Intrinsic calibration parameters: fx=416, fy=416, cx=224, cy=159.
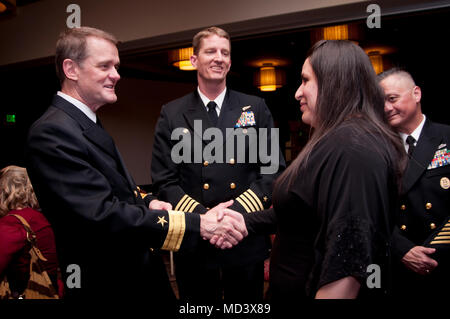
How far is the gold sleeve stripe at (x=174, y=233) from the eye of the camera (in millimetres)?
1649

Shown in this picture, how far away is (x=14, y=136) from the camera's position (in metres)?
6.91

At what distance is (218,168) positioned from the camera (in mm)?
2109

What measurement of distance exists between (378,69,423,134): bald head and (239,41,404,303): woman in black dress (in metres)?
0.95

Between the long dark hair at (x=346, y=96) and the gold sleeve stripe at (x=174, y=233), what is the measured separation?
563mm

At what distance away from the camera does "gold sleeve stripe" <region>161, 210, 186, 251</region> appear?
1.65 metres

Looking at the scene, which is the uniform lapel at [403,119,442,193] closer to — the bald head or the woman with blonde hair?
the bald head

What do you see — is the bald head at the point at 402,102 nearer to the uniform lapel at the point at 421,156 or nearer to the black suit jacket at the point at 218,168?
the uniform lapel at the point at 421,156

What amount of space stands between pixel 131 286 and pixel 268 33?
101 inches

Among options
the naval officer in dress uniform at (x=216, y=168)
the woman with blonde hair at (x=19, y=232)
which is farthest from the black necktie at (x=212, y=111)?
the woman with blonde hair at (x=19, y=232)

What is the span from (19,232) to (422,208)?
82.3 inches

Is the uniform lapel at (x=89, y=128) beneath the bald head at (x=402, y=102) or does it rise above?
beneath

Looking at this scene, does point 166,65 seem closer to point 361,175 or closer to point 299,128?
point 299,128

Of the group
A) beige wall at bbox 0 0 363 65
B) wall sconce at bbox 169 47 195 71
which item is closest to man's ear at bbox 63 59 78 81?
beige wall at bbox 0 0 363 65
